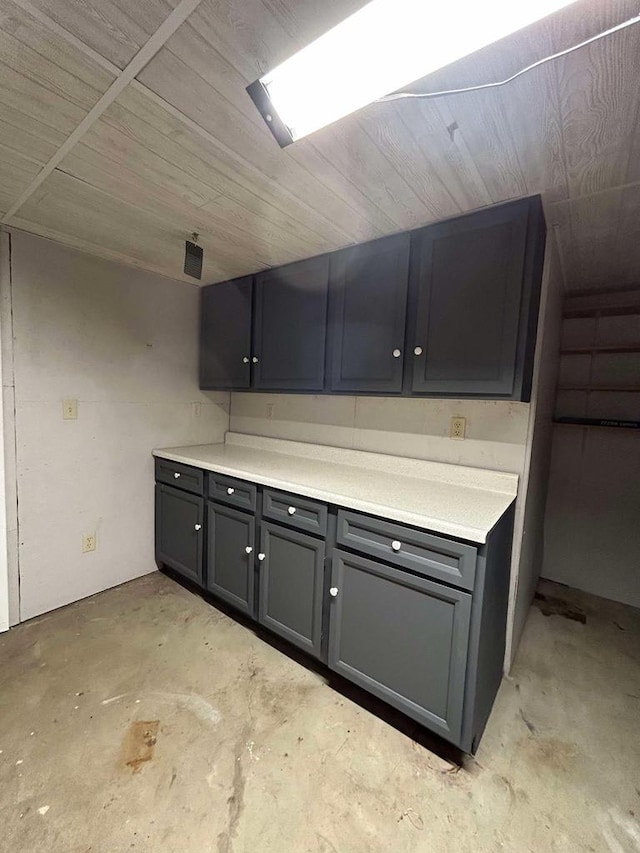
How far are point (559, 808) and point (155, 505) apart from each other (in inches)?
98.2

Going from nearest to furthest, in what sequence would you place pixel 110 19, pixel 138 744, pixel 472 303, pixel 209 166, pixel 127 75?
1. pixel 110 19
2. pixel 127 75
3. pixel 209 166
4. pixel 138 744
5. pixel 472 303

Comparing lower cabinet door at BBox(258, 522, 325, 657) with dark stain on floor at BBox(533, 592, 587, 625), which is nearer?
lower cabinet door at BBox(258, 522, 325, 657)

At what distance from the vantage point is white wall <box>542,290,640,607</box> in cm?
236

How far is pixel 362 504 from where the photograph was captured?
1444 mm

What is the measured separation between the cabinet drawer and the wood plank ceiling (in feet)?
4.24

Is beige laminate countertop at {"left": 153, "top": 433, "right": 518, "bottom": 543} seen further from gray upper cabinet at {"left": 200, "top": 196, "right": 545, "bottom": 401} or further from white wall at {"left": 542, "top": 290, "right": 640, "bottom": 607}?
white wall at {"left": 542, "top": 290, "right": 640, "bottom": 607}

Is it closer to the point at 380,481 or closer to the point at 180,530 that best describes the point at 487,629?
the point at 380,481

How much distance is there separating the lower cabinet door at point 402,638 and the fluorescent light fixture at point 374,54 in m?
1.46

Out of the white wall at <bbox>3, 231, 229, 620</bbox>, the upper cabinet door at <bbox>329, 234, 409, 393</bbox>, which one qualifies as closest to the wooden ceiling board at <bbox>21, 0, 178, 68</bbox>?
the upper cabinet door at <bbox>329, 234, 409, 393</bbox>

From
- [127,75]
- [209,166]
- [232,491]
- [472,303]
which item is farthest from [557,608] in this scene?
[127,75]

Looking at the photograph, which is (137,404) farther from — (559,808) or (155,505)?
(559,808)

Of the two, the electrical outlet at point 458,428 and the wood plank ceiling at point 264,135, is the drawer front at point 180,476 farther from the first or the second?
the electrical outlet at point 458,428

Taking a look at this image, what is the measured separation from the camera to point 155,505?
2.53 m

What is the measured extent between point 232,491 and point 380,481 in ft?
2.70
